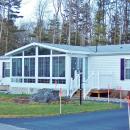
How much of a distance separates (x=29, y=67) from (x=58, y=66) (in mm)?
3251

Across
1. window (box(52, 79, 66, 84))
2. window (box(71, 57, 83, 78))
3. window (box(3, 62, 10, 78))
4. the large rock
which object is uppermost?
window (box(71, 57, 83, 78))

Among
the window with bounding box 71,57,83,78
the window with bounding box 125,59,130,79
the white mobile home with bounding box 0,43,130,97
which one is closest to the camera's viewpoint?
the window with bounding box 125,59,130,79

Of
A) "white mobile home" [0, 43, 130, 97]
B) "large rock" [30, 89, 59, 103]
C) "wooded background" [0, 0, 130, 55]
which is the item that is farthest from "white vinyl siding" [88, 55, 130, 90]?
"wooded background" [0, 0, 130, 55]

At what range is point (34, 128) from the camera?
15164 millimetres

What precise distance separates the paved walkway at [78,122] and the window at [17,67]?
52.3 ft

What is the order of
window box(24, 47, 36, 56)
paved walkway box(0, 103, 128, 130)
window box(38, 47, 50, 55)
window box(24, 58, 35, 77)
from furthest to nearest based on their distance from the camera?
window box(24, 47, 36, 56) → window box(24, 58, 35, 77) → window box(38, 47, 50, 55) → paved walkway box(0, 103, 128, 130)

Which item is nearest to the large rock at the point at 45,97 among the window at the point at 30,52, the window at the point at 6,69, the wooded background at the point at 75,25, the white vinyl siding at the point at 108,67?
the white vinyl siding at the point at 108,67

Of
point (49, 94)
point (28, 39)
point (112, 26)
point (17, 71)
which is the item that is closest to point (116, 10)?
point (112, 26)

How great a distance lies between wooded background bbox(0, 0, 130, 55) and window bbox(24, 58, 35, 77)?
28215 mm

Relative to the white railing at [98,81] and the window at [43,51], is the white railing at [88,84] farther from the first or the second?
the window at [43,51]

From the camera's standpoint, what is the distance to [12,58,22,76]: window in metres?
34.9

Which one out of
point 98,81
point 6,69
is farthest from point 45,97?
point 6,69

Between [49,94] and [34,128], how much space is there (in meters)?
11.3

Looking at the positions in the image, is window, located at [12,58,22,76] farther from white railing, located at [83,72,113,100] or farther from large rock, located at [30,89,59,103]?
large rock, located at [30,89,59,103]
